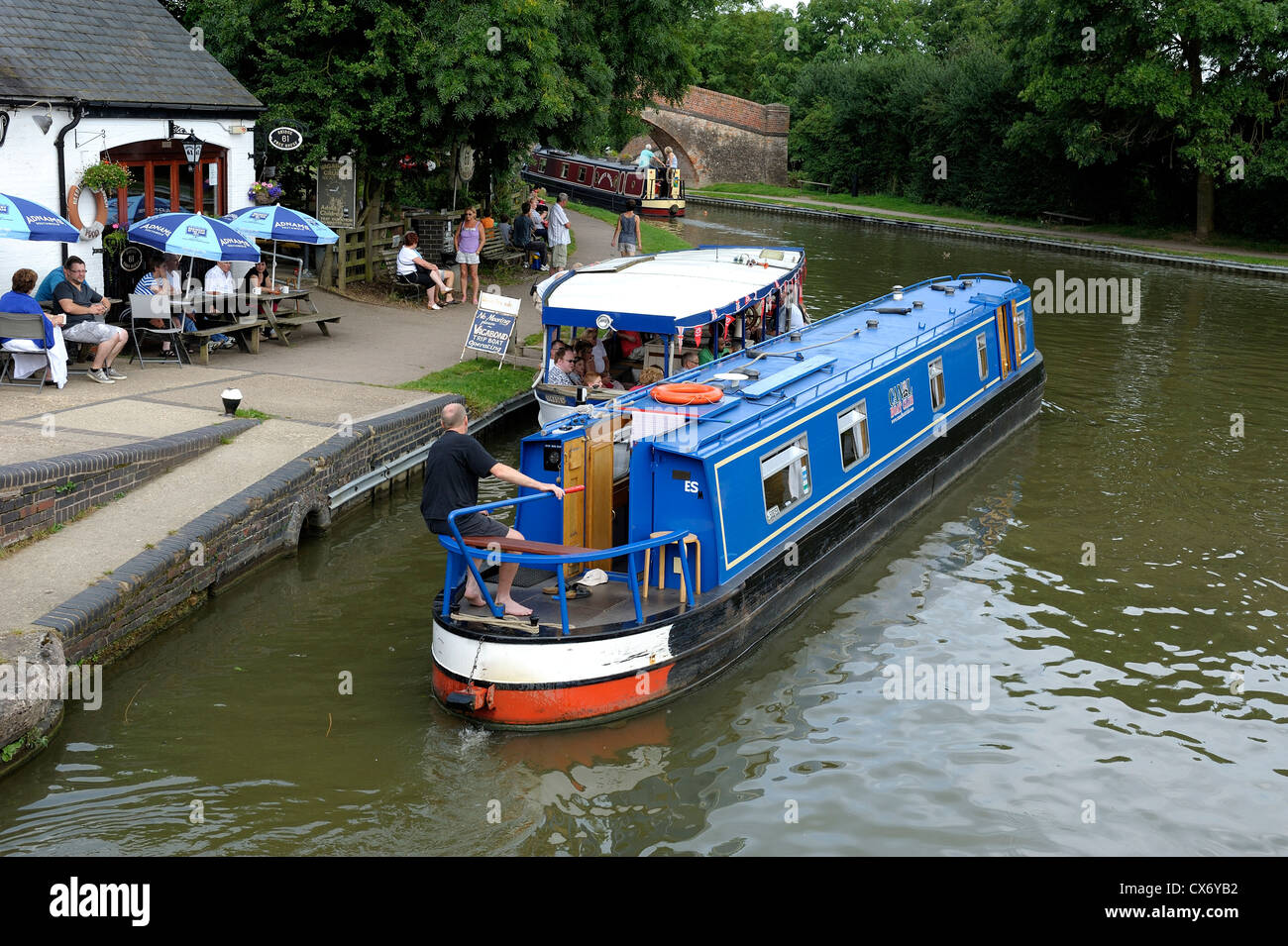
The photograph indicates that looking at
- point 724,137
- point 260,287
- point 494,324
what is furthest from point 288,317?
point 724,137

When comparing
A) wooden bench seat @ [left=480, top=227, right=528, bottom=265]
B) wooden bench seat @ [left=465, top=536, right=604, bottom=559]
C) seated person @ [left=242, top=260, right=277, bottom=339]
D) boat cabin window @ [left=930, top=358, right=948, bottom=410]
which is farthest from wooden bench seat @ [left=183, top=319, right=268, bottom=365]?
wooden bench seat @ [left=480, top=227, right=528, bottom=265]

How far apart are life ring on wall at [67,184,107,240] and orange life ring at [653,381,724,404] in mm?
8295

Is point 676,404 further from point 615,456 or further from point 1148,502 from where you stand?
point 1148,502

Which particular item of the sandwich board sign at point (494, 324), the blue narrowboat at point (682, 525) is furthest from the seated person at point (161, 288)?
the blue narrowboat at point (682, 525)

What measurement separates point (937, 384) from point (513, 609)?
730 cm

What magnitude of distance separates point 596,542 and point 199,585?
3.27 metres

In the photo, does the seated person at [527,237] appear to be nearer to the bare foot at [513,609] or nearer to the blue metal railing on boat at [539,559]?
the blue metal railing on boat at [539,559]

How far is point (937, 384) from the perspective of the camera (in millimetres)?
14133

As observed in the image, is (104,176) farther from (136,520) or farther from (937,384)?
(937,384)

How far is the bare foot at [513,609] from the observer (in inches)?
336

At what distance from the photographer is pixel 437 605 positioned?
29.0 feet

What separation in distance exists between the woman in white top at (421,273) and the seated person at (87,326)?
686 centimetres

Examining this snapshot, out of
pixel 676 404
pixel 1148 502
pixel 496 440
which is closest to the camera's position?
pixel 676 404
